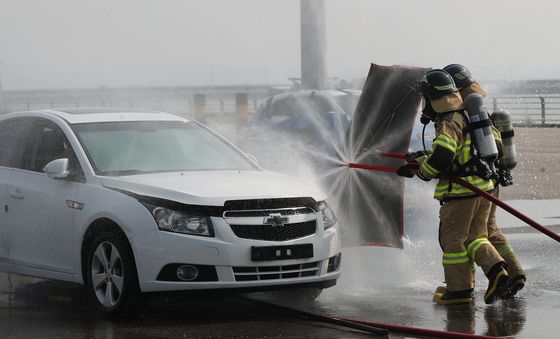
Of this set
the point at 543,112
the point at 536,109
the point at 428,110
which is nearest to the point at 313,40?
the point at 428,110

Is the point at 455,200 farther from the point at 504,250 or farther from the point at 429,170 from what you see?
the point at 504,250

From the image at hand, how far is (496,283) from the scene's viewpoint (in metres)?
7.91

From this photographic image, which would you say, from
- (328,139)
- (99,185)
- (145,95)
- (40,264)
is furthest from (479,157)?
(145,95)

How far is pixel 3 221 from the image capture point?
8719 millimetres

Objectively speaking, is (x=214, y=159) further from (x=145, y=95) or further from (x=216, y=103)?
(x=216, y=103)

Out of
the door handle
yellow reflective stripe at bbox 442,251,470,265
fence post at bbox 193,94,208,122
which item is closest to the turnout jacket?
yellow reflective stripe at bbox 442,251,470,265

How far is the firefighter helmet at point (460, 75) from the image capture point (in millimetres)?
8453

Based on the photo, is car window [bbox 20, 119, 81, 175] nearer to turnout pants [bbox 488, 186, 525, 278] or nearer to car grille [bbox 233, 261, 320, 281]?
car grille [bbox 233, 261, 320, 281]

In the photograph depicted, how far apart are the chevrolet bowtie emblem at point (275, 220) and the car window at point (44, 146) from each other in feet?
5.47

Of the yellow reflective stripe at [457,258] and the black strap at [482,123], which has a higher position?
the black strap at [482,123]

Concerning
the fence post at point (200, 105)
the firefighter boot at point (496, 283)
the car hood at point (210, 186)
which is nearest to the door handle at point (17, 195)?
the car hood at point (210, 186)

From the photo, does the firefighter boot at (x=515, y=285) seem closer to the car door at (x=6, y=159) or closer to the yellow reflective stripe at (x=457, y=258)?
the yellow reflective stripe at (x=457, y=258)

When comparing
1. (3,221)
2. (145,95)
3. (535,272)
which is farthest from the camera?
(145,95)

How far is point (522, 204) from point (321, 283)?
8.04 m
